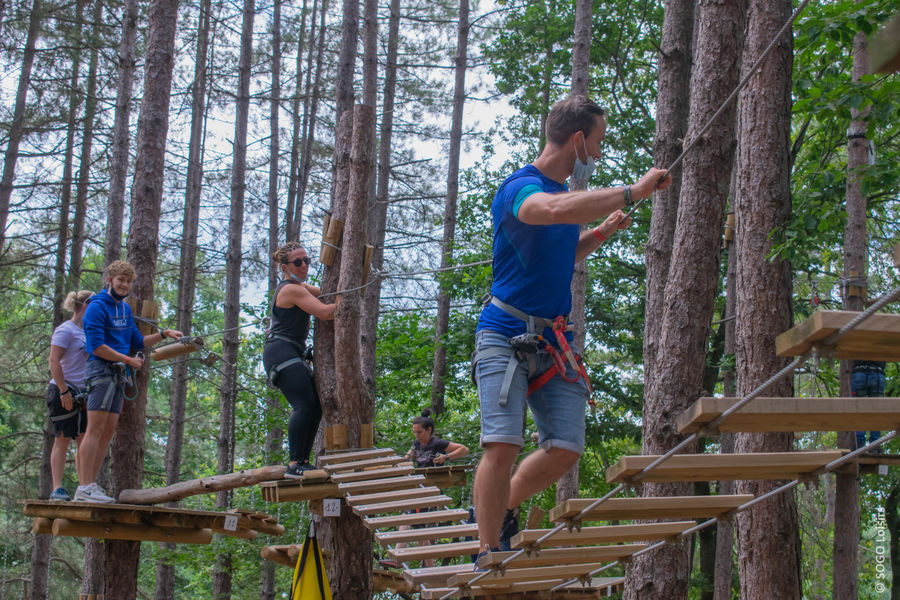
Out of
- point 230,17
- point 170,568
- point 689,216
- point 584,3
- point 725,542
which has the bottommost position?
point 170,568

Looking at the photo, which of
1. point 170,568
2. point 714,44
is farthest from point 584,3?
point 170,568

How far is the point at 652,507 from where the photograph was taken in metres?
3.25

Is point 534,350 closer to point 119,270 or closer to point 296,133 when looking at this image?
point 119,270

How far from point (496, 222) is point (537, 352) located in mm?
537

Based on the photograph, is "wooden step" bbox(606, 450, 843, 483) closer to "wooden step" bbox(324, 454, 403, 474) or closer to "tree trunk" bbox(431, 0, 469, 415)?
"wooden step" bbox(324, 454, 403, 474)

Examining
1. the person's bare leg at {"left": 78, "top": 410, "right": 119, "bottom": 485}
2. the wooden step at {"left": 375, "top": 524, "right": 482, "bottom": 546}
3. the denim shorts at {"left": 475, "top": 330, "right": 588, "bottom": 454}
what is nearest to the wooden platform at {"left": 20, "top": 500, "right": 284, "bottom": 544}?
the person's bare leg at {"left": 78, "top": 410, "right": 119, "bottom": 485}

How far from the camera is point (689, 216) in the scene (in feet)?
18.4

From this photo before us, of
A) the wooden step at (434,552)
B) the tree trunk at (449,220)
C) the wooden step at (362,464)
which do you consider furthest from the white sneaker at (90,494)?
the tree trunk at (449,220)

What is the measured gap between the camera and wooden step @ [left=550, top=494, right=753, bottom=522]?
9.95 ft

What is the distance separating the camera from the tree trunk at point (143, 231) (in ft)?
23.8

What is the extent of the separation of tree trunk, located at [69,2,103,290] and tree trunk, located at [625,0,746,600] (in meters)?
9.88

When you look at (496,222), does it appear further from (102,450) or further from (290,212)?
(290,212)

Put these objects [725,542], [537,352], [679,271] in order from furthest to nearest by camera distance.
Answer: [725,542], [679,271], [537,352]

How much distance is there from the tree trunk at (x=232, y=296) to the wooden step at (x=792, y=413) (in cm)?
1118
